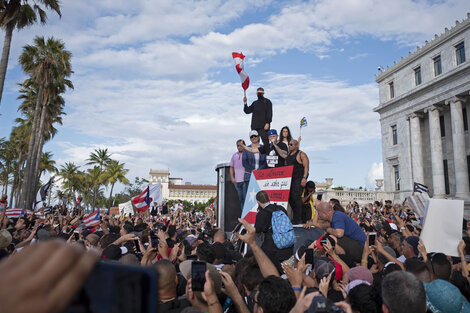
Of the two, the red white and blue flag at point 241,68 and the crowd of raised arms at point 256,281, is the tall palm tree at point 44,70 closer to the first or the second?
the red white and blue flag at point 241,68

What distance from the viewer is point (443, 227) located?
561 centimetres

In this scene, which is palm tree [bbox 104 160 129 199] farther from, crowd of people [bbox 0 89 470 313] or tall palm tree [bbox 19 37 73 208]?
crowd of people [bbox 0 89 470 313]

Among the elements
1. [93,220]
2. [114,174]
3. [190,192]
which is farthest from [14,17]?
[190,192]

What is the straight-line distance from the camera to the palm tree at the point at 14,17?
18.1 meters

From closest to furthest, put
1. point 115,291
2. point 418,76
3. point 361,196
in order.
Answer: point 115,291 → point 418,76 → point 361,196

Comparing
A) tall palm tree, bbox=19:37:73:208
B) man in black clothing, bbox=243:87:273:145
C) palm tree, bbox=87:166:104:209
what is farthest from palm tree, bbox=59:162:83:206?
man in black clothing, bbox=243:87:273:145

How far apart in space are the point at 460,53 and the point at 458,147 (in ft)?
28.7

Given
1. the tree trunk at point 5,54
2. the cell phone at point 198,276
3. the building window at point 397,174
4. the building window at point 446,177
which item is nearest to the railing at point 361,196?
the building window at point 397,174

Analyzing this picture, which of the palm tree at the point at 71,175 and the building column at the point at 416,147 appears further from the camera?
the palm tree at the point at 71,175

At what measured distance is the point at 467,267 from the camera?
4594mm

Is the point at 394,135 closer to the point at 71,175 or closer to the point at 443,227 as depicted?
the point at 443,227

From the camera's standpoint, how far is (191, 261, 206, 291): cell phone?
241 cm

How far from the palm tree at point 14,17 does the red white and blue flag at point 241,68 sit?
1340cm

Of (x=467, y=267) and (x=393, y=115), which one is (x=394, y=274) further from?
(x=393, y=115)
